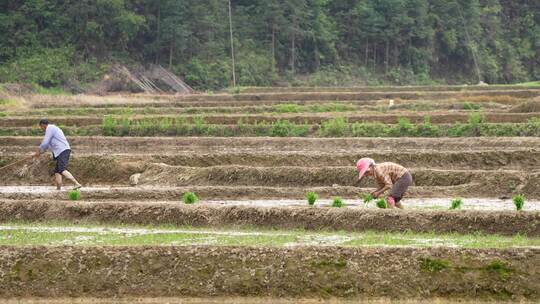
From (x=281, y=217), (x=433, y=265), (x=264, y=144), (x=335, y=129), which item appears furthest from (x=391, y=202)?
(x=335, y=129)

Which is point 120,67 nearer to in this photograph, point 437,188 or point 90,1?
point 90,1

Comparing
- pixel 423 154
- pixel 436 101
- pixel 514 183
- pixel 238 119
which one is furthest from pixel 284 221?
pixel 436 101

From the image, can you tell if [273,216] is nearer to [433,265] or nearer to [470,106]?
[433,265]

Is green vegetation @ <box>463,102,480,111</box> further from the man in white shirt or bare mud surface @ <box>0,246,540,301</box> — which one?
bare mud surface @ <box>0,246,540,301</box>

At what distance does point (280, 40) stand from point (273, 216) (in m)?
60.3

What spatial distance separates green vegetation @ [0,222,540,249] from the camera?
1558 cm

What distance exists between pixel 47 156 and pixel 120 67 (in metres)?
40.1

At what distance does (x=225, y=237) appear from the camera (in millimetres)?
16734

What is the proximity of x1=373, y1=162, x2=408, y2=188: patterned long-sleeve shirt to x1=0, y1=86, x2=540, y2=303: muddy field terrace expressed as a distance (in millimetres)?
511

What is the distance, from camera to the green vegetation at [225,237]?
51.1 ft

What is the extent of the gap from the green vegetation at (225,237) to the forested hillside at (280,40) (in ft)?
149

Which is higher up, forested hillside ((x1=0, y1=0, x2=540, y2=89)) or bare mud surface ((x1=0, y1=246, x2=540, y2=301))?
bare mud surface ((x1=0, y1=246, x2=540, y2=301))

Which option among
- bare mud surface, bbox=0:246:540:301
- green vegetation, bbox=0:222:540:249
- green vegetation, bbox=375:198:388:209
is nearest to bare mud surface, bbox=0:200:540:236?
green vegetation, bbox=0:222:540:249

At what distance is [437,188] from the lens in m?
22.6
